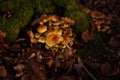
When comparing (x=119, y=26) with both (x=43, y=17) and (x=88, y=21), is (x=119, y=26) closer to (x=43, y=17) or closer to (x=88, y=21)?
(x=88, y=21)

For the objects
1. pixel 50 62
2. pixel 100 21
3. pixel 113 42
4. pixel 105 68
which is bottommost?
pixel 105 68

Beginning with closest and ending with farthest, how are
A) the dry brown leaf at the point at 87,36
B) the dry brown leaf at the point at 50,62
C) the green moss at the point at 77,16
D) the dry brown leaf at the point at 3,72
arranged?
the dry brown leaf at the point at 3,72
the dry brown leaf at the point at 50,62
the dry brown leaf at the point at 87,36
the green moss at the point at 77,16

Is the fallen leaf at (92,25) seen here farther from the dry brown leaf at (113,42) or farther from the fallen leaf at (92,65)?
the fallen leaf at (92,65)

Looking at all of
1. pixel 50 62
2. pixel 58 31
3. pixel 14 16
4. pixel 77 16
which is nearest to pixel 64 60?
pixel 50 62

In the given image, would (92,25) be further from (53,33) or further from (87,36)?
(53,33)

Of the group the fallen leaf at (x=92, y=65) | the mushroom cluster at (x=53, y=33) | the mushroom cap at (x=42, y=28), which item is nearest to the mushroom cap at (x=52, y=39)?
the mushroom cluster at (x=53, y=33)

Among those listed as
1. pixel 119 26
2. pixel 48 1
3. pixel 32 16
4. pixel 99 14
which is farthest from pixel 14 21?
pixel 119 26
